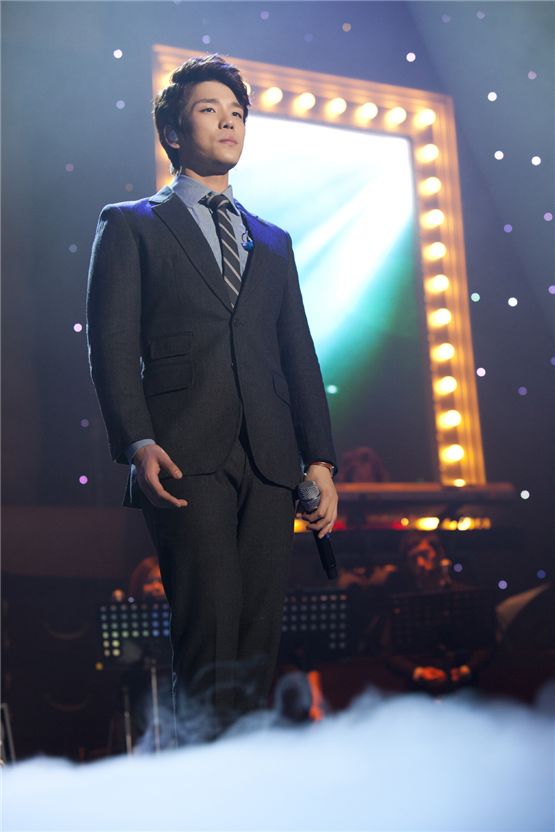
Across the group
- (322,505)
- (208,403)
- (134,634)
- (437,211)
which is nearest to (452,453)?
(437,211)

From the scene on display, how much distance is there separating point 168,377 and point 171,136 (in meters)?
0.46

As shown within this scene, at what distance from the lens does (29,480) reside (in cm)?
311

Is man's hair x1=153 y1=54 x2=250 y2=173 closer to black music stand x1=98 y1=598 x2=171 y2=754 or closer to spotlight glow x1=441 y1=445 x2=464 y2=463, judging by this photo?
black music stand x1=98 y1=598 x2=171 y2=754

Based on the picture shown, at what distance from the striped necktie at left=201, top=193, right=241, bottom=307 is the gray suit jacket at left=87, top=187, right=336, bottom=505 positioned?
2 centimetres

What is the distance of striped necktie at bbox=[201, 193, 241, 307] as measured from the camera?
4.49 ft

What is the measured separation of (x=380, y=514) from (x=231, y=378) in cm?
217

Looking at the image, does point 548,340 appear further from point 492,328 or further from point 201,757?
point 201,757

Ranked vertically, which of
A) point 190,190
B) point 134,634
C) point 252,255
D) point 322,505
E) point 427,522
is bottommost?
point 134,634

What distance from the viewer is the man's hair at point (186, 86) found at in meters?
1.44

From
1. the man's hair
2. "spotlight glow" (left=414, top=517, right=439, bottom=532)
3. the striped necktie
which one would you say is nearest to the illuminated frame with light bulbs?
"spotlight glow" (left=414, top=517, right=439, bottom=532)

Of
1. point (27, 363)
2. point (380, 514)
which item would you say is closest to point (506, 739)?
point (380, 514)

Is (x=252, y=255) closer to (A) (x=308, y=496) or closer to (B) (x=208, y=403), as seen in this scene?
(B) (x=208, y=403)

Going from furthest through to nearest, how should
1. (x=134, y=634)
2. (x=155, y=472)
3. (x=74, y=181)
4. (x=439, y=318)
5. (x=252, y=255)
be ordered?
(x=439, y=318) < (x=74, y=181) < (x=134, y=634) < (x=252, y=255) < (x=155, y=472)

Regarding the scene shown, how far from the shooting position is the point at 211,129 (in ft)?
4.64
